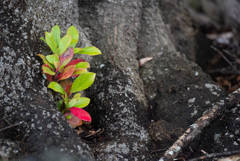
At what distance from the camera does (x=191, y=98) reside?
87.8 inches

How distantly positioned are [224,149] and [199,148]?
0.17 meters

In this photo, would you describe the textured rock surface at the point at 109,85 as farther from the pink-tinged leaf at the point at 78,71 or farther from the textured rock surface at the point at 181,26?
the textured rock surface at the point at 181,26

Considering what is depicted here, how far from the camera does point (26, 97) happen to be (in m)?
1.69

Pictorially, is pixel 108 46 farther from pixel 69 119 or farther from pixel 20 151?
pixel 20 151

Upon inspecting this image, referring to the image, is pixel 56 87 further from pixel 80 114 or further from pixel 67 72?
pixel 80 114

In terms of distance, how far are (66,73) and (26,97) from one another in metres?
0.28

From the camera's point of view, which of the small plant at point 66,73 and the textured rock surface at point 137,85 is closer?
the small plant at point 66,73

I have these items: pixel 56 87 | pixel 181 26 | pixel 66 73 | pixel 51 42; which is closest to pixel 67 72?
pixel 66 73

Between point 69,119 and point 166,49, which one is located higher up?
point 166,49

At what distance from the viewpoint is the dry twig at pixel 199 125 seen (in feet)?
5.53

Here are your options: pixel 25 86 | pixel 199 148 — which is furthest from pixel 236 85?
pixel 25 86

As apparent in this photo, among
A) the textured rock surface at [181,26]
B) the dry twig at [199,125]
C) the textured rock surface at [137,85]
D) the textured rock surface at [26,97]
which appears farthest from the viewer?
the textured rock surface at [181,26]

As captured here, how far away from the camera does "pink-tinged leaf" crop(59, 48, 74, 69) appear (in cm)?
173

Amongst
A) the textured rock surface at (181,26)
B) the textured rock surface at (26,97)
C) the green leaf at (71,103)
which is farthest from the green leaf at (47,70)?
the textured rock surface at (181,26)
